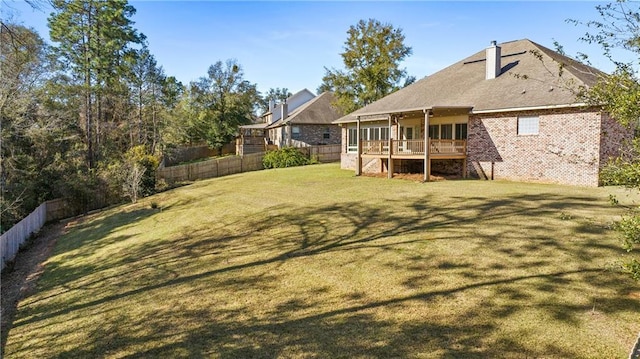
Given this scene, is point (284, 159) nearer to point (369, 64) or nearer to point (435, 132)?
point (369, 64)

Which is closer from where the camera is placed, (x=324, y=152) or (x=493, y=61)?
(x=493, y=61)

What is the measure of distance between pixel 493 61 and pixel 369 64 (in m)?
15.1

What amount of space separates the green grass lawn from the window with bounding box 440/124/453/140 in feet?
25.3

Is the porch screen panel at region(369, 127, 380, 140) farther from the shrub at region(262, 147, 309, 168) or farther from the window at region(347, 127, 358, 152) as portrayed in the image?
the shrub at region(262, 147, 309, 168)

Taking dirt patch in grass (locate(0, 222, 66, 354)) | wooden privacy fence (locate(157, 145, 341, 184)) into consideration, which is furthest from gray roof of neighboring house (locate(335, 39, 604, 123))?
dirt patch in grass (locate(0, 222, 66, 354))

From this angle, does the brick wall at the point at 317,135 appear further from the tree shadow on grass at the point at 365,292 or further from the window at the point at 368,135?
the tree shadow on grass at the point at 365,292

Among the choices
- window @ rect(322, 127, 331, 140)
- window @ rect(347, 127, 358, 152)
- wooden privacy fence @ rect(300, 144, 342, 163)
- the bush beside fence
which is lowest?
the bush beside fence

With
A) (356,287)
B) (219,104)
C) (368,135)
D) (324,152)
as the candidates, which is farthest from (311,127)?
(356,287)

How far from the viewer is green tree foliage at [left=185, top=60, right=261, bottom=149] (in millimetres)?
44844

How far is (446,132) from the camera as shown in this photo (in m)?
19.8

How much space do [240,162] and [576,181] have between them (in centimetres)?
2213

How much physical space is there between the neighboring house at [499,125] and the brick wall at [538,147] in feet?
0.11

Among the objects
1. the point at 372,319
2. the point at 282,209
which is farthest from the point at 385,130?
the point at 372,319

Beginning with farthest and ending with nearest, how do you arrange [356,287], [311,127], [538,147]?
1. [311,127]
2. [538,147]
3. [356,287]
